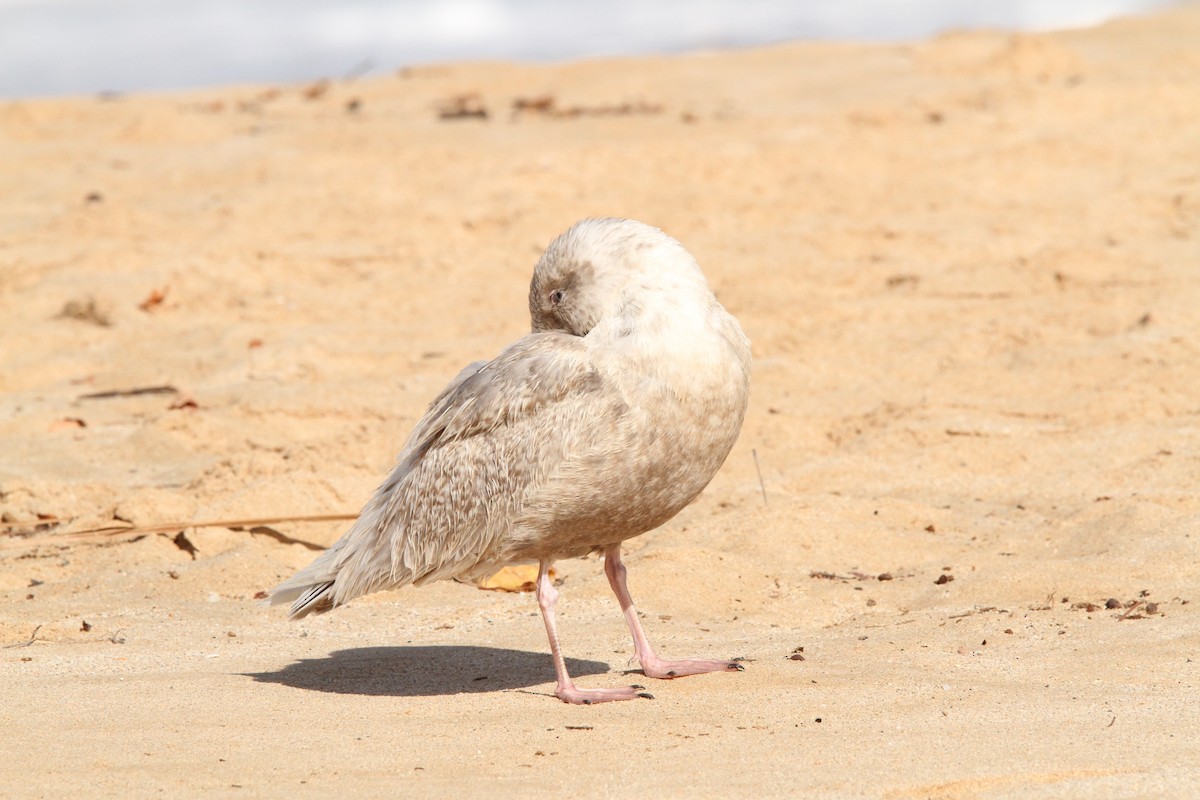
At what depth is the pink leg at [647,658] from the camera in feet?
15.5

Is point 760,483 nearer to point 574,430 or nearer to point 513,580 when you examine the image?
point 513,580

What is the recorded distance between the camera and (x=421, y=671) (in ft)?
16.5

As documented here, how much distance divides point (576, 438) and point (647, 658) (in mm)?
819

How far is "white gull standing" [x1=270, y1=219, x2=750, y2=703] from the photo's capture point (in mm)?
4496

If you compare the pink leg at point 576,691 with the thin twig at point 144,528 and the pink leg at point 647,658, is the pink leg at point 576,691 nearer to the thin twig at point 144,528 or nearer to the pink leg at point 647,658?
the pink leg at point 647,658

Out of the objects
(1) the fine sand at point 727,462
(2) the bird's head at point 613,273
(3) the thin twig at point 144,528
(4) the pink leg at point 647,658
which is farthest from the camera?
(3) the thin twig at point 144,528

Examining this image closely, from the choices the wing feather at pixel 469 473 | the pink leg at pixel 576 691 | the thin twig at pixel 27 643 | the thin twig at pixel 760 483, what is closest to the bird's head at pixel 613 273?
the wing feather at pixel 469 473

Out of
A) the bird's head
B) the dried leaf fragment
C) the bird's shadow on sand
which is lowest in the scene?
the dried leaf fragment

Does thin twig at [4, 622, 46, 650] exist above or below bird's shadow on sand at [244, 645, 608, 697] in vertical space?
above

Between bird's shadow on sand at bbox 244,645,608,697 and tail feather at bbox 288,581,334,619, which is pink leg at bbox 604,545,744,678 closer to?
bird's shadow on sand at bbox 244,645,608,697

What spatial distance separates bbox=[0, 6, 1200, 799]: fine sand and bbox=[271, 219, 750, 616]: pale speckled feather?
17.5 inches

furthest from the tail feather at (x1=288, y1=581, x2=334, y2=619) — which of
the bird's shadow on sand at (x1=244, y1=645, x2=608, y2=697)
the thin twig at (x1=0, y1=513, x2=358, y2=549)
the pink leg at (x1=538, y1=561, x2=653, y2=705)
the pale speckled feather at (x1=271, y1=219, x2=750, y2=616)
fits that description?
the thin twig at (x1=0, y1=513, x2=358, y2=549)

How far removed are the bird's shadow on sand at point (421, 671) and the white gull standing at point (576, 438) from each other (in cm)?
24

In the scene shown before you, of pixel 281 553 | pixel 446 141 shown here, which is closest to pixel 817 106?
pixel 446 141
